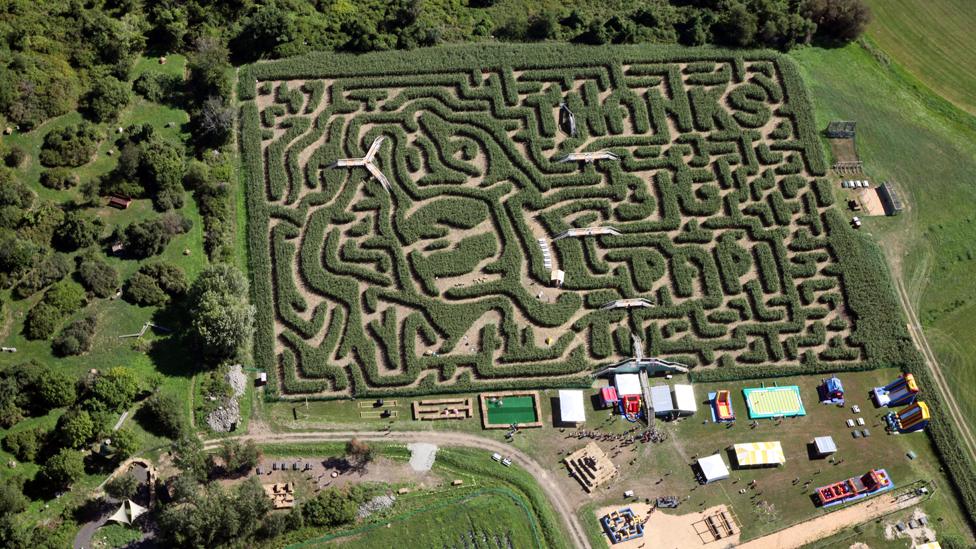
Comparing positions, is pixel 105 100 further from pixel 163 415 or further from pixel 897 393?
pixel 897 393

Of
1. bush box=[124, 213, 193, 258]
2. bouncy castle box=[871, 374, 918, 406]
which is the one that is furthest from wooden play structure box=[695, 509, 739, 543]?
bush box=[124, 213, 193, 258]

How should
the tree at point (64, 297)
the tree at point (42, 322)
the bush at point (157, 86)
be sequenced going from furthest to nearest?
1. the bush at point (157, 86)
2. the tree at point (64, 297)
3. the tree at point (42, 322)

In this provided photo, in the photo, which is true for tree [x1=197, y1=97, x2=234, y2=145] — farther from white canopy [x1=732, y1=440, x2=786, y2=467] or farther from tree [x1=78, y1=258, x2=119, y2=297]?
white canopy [x1=732, y1=440, x2=786, y2=467]

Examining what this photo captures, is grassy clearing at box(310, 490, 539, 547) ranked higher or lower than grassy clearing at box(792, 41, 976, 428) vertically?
lower

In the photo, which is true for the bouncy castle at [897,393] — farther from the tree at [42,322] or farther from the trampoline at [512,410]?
the tree at [42,322]

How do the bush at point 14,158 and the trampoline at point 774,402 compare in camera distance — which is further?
the bush at point 14,158

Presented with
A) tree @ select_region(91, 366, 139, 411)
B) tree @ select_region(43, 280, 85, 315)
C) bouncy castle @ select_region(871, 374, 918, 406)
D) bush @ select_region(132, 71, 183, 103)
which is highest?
bush @ select_region(132, 71, 183, 103)

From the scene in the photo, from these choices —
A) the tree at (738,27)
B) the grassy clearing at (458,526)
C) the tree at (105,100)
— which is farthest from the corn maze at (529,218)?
the tree at (105,100)

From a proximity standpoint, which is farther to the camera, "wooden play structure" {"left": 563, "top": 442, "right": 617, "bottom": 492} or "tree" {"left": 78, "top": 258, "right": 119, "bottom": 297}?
"tree" {"left": 78, "top": 258, "right": 119, "bottom": 297}
